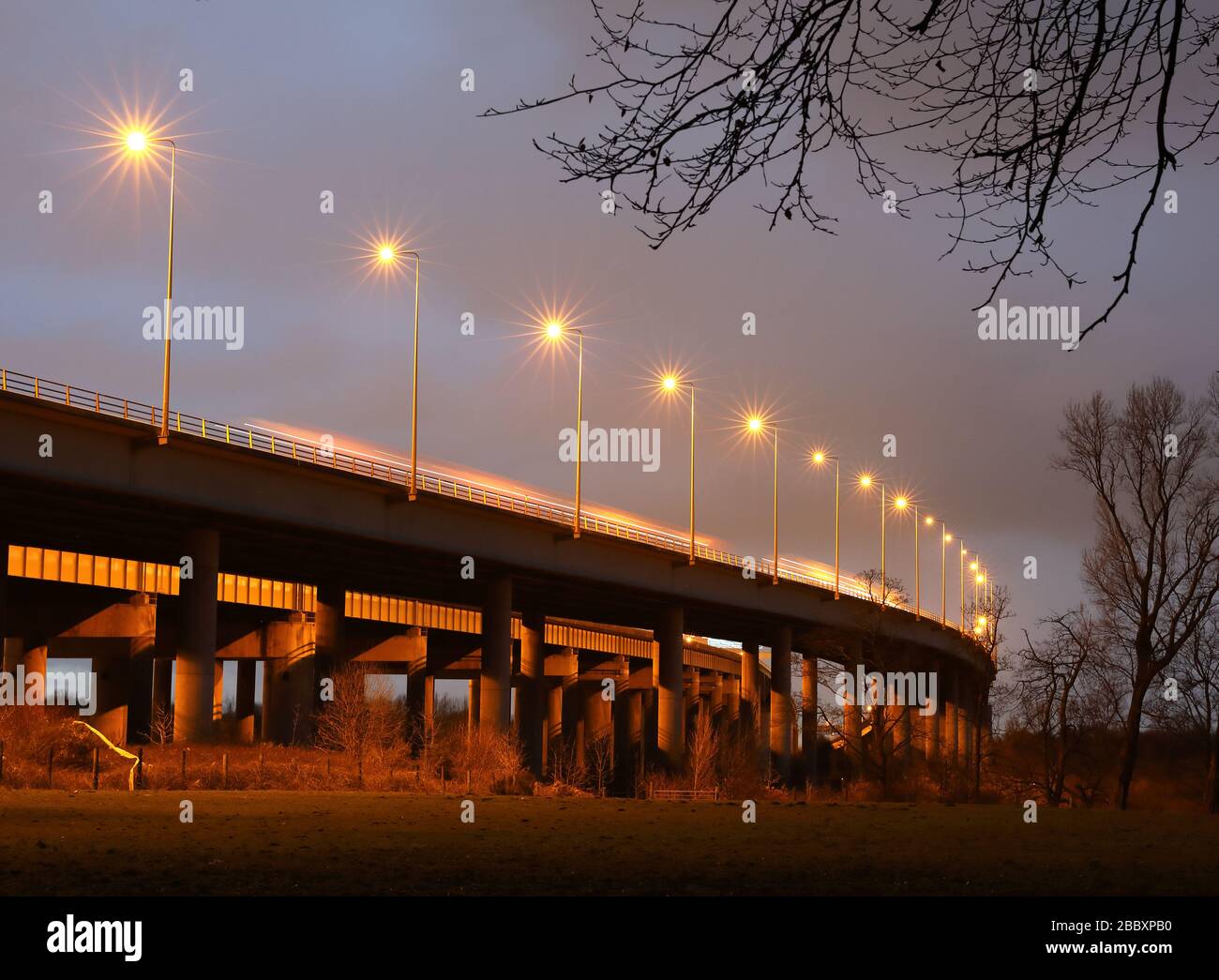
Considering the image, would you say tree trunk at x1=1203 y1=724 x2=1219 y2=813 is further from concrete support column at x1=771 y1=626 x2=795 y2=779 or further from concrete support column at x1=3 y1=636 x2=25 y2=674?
concrete support column at x1=3 y1=636 x2=25 y2=674

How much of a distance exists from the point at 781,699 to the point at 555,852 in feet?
299

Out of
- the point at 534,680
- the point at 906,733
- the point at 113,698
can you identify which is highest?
the point at 534,680

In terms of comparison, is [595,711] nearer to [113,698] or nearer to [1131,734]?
[113,698]

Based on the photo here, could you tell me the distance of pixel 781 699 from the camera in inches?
4414

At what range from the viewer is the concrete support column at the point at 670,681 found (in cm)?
9262

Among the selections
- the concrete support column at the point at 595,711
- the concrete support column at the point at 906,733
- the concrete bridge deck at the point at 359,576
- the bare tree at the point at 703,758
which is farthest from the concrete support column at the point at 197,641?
the concrete support column at the point at 595,711

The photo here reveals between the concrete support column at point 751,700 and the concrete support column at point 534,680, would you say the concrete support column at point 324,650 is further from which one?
the concrete support column at point 751,700

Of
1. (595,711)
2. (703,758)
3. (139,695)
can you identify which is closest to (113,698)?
(139,695)

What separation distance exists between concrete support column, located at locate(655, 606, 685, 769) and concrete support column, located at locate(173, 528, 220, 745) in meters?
36.5

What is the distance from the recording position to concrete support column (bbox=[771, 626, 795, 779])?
106750 millimetres

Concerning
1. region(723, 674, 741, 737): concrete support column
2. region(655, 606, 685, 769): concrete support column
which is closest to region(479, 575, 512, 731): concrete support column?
region(655, 606, 685, 769): concrete support column

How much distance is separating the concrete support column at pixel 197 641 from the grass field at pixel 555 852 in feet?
79.0
